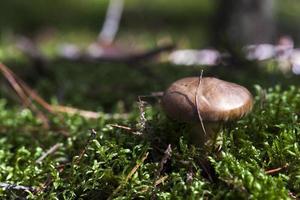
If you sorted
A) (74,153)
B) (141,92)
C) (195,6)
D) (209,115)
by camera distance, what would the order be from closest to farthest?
1. (209,115)
2. (74,153)
3. (141,92)
4. (195,6)

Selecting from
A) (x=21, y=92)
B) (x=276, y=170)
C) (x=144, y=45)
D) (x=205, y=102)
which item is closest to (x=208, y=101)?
(x=205, y=102)

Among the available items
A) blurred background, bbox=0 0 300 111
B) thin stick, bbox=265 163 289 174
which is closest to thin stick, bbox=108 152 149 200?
thin stick, bbox=265 163 289 174

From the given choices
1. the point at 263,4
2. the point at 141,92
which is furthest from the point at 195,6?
the point at 141,92

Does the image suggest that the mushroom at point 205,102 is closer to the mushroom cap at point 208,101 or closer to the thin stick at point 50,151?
the mushroom cap at point 208,101

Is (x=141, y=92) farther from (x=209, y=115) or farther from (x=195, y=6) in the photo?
(x=195, y=6)

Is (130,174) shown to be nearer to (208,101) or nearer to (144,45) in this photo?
(208,101)
